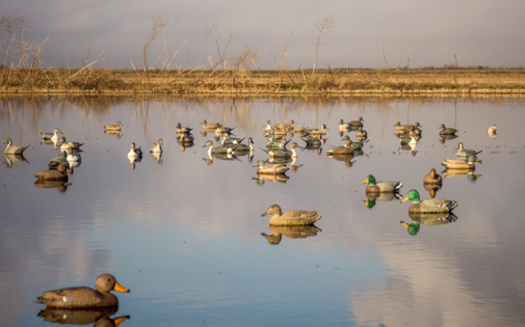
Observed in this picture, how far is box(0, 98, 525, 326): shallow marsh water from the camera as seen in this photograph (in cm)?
1102

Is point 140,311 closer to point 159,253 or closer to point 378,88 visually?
point 159,253

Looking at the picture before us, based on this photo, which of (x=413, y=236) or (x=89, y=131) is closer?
(x=413, y=236)

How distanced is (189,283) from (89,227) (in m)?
4.64

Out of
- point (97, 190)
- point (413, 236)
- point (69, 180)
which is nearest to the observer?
point (413, 236)

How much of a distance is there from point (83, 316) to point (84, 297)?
0.87 ft

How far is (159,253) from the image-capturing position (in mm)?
13828

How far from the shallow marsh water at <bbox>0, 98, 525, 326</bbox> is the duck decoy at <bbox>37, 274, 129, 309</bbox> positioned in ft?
1.15

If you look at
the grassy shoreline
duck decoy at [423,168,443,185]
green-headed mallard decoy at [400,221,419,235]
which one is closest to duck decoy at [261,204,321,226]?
green-headed mallard decoy at [400,221,419,235]

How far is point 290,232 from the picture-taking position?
15.6 metres

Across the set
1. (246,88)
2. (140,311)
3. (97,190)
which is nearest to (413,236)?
(140,311)

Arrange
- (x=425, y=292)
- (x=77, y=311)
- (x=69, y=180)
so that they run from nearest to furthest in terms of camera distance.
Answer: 1. (x=77, y=311)
2. (x=425, y=292)
3. (x=69, y=180)

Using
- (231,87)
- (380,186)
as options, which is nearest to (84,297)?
(380,186)

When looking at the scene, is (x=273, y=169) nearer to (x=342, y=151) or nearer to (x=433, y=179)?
(x=433, y=179)

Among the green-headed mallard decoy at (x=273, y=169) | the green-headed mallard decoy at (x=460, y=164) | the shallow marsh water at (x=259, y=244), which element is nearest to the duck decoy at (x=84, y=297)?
the shallow marsh water at (x=259, y=244)
